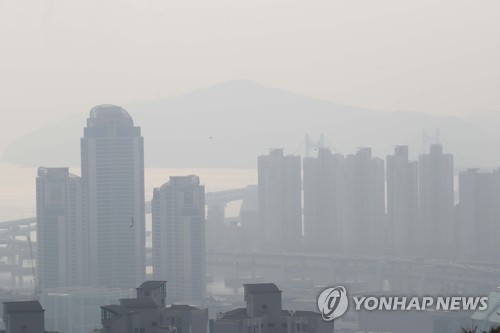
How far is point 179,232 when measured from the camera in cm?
3316

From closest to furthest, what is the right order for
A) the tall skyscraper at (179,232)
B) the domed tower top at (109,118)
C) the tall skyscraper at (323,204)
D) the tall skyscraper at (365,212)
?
1. the tall skyscraper at (179,232)
2. the domed tower top at (109,118)
3. the tall skyscraper at (365,212)
4. the tall skyscraper at (323,204)

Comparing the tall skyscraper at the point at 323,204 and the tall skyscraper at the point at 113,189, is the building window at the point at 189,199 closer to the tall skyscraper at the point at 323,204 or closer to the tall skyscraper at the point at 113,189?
the tall skyscraper at the point at 113,189

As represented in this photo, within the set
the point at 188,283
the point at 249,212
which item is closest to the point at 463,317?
the point at 188,283

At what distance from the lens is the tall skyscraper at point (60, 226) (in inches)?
1297

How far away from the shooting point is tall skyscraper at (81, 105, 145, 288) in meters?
33.3

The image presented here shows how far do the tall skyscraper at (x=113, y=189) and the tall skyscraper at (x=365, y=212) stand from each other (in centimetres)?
800

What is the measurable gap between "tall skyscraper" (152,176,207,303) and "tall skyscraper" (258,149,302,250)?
799cm

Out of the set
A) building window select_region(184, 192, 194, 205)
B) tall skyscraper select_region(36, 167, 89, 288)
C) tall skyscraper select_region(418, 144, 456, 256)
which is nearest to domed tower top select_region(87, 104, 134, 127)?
tall skyscraper select_region(36, 167, 89, 288)

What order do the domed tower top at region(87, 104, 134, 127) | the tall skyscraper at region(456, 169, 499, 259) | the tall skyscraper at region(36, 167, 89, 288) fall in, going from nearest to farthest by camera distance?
1. the tall skyscraper at region(36, 167, 89, 288)
2. the domed tower top at region(87, 104, 134, 127)
3. the tall skyscraper at region(456, 169, 499, 259)

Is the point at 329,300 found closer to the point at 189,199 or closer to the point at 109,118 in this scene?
the point at 189,199

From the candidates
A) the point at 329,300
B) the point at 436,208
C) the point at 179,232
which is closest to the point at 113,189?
the point at 179,232

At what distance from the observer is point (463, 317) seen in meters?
18.3

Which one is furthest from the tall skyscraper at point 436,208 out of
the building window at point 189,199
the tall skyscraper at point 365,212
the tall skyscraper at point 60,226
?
the tall skyscraper at point 60,226

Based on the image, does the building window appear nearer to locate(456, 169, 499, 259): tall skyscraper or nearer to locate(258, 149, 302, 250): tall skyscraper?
locate(456, 169, 499, 259): tall skyscraper
